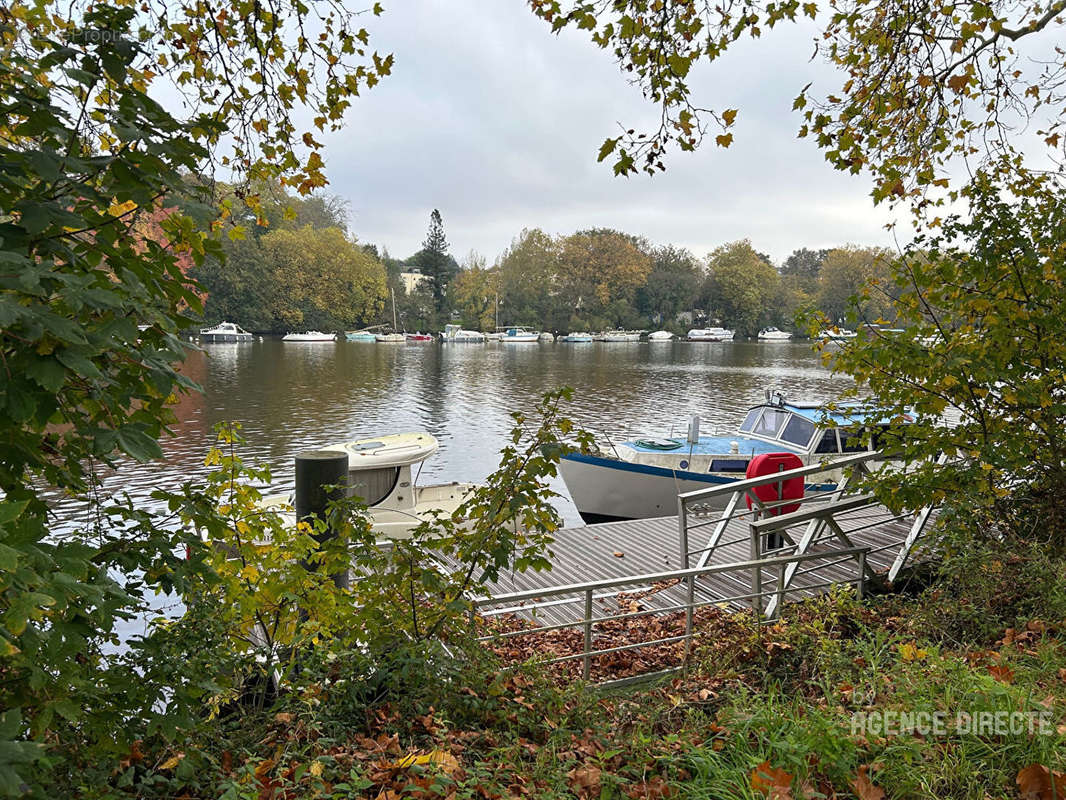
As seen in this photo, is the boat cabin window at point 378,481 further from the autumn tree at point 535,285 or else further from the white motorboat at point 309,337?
the autumn tree at point 535,285

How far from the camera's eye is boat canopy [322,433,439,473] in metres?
11.5

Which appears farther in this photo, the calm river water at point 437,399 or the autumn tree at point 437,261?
the autumn tree at point 437,261

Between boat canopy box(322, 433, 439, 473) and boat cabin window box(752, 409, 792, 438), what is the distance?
7.35 m

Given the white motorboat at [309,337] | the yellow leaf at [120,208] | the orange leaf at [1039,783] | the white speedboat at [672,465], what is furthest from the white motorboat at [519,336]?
the orange leaf at [1039,783]

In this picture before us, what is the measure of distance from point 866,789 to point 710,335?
10467 cm

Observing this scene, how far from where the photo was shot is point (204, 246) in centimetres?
244

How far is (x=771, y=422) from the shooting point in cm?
1467

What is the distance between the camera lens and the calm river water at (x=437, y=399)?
1998cm

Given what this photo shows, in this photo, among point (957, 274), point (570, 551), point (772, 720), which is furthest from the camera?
point (570, 551)

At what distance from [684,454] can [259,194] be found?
420 inches

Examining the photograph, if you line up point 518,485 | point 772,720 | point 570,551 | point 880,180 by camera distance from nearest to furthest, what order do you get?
point 772,720 < point 518,485 < point 880,180 < point 570,551

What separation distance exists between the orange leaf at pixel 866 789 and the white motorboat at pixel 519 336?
92908 millimetres

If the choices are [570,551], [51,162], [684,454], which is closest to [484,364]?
[684,454]

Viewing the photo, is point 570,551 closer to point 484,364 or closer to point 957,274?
point 957,274
